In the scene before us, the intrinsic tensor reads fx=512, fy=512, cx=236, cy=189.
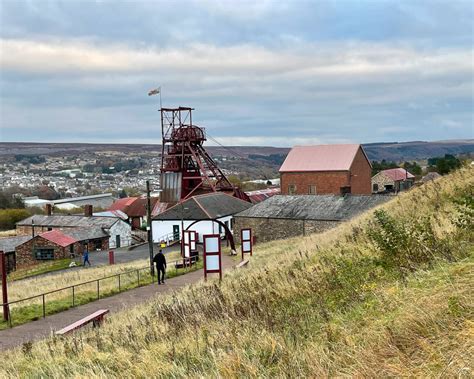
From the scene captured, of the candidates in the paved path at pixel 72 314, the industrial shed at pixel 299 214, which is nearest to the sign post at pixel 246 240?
the paved path at pixel 72 314

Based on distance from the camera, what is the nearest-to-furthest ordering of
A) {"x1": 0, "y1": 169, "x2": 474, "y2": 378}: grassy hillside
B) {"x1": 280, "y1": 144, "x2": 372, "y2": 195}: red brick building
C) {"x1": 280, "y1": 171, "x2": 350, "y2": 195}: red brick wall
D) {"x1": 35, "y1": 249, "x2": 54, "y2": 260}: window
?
{"x1": 0, "y1": 169, "x2": 474, "y2": 378}: grassy hillside < {"x1": 35, "y1": 249, "x2": 54, "y2": 260}: window < {"x1": 280, "y1": 171, "x2": 350, "y2": 195}: red brick wall < {"x1": 280, "y1": 144, "x2": 372, "y2": 195}: red brick building

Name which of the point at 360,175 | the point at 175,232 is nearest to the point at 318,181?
the point at 360,175

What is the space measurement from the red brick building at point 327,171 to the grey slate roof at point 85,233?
2293 cm

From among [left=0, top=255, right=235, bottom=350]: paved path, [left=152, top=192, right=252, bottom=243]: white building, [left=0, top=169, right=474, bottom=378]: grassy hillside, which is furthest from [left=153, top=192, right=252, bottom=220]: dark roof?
[left=0, top=169, right=474, bottom=378]: grassy hillside

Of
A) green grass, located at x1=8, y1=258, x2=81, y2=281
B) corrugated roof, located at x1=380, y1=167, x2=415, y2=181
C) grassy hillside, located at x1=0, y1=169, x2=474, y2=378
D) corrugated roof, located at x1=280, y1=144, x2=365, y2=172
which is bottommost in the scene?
green grass, located at x1=8, y1=258, x2=81, y2=281

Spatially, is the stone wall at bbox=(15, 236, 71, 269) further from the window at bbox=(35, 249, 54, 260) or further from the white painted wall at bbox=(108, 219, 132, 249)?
the white painted wall at bbox=(108, 219, 132, 249)

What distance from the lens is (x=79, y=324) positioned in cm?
1134

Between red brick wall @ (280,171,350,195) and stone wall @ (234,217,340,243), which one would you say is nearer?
stone wall @ (234,217,340,243)

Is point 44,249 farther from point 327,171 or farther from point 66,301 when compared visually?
point 327,171

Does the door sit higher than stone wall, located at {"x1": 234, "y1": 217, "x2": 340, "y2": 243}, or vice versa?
stone wall, located at {"x1": 234, "y1": 217, "x2": 340, "y2": 243}

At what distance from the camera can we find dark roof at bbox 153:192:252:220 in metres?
46.3

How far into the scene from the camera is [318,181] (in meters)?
62.5

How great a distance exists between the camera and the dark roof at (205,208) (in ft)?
152

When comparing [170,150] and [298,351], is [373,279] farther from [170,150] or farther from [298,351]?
[170,150]
